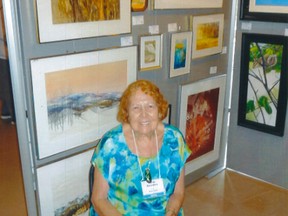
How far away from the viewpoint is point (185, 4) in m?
2.43

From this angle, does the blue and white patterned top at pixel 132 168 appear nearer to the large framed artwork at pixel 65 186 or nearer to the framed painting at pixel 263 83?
the large framed artwork at pixel 65 186

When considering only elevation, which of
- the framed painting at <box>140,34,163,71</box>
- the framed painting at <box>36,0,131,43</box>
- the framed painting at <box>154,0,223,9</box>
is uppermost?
the framed painting at <box>154,0,223,9</box>

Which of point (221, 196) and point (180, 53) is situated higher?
point (180, 53)

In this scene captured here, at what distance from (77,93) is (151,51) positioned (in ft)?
1.93

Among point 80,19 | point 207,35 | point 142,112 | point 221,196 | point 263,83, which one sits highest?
point 80,19

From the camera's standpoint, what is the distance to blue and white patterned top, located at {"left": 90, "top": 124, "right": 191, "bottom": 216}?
1.74 metres

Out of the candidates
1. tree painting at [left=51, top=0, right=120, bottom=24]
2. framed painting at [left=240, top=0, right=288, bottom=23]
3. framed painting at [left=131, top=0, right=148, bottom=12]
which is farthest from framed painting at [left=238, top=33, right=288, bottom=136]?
tree painting at [left=51, top=0, right=120, bottom=24]

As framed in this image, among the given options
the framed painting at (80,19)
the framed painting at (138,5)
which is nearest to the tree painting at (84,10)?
the framed painting at (80,19)

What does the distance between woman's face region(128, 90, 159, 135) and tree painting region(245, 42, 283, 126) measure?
53.9 inches

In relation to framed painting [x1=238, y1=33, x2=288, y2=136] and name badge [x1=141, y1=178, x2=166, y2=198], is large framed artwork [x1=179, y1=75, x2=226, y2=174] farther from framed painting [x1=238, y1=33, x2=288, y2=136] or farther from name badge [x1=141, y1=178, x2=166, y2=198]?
name badge [x1=141, y1=178, x2=166, y2=198]

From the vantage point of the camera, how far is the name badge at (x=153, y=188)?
1776 millimetres

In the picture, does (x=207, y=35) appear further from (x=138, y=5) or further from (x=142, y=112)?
(x=142, y=112)

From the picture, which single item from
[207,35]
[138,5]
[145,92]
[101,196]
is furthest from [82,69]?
[207,35]

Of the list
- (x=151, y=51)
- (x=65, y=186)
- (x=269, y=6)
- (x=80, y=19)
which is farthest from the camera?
(x=269, y=6)
